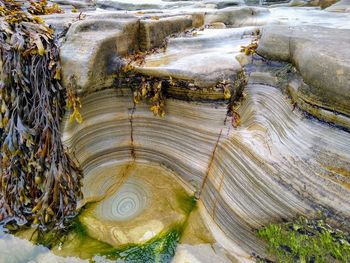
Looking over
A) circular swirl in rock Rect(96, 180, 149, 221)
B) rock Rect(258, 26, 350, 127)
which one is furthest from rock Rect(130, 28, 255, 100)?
circular swirl in rock Rect(96, 180, 149, 221)

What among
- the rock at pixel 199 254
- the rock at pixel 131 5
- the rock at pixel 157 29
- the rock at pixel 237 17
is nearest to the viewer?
the rock at pixel 199 254

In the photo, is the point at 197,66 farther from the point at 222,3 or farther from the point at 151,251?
the point at 222,3

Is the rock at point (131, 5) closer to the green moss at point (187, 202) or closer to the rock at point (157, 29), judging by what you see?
the rock at point (157, 29)

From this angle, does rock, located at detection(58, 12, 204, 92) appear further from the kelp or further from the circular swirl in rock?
the circular swirl in rock

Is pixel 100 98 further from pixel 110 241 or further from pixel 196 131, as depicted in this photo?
pixel 110 241

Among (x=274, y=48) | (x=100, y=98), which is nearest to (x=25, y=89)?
(x=100, y=98)

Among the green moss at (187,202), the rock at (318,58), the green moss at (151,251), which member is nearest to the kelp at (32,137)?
the green moss at (151,251)
